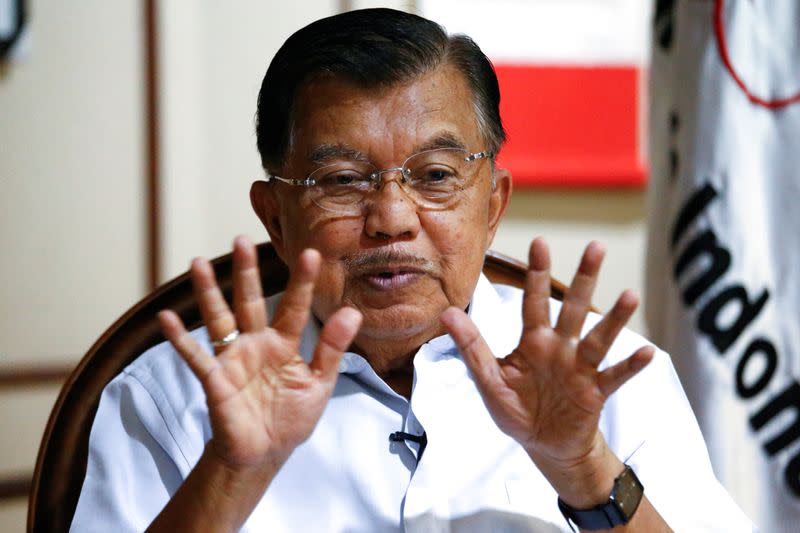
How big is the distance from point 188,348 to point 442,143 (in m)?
0.47

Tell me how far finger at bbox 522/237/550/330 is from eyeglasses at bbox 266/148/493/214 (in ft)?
0.86

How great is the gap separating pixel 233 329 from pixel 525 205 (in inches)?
66.2

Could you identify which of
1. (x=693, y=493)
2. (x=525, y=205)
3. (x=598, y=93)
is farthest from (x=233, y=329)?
(x=598, y=93)

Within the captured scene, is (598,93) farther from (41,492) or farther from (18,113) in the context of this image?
(41,492)

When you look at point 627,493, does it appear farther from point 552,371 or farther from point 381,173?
point 381,173

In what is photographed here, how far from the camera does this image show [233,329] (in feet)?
2.83

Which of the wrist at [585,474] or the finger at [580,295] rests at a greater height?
the finger at [580,295]

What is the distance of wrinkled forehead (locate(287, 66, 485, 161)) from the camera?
3.67ft

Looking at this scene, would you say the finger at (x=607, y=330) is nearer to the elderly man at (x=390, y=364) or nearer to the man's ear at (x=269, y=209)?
A: the elderly man at (x=390, y=364)

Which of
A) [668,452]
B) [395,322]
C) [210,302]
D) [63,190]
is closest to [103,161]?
[63,190]

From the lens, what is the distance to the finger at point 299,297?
0.86 metres

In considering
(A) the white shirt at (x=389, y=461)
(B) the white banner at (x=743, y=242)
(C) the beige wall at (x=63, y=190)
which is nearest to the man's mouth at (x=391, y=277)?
(A) the white shirt at (x=389, y=461)

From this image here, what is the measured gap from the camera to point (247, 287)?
85 centimetres

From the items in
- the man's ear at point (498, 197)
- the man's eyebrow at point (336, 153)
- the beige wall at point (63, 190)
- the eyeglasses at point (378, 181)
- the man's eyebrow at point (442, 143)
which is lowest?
the beige wall at point (63, 190)
